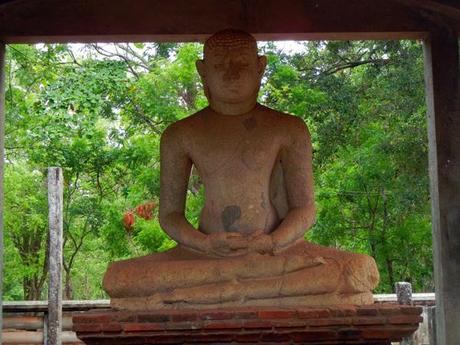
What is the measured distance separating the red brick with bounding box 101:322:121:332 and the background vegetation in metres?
6.51

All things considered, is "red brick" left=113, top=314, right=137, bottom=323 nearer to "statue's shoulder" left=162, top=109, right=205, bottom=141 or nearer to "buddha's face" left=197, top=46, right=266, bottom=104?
"statue's shoulder" left=162, top=109, right=205, bottom=141

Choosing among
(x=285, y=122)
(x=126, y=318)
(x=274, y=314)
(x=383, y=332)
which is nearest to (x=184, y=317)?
(x=126, y=318)

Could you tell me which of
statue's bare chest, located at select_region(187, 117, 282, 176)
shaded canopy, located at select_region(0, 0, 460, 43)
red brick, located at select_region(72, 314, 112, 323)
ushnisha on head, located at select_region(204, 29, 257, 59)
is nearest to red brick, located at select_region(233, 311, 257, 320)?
red brick, located at select_region(72, 314, 112, 323)

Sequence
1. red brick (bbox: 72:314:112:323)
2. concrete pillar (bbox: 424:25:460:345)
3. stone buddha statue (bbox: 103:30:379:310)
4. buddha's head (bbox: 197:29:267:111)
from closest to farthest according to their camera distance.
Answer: red brick (bbox: 72:314:112:323)
stone buddha statue (bbox: 103:30:379:310)
buddha's head (bbox: 197:29:267:111)
concrete pillar (bbox: 424:25:460:345)

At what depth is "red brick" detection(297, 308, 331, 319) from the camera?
528 cm

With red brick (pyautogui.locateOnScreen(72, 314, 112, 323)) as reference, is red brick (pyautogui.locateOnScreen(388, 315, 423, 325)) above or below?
below

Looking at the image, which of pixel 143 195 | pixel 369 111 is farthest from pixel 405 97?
pixel 143 195

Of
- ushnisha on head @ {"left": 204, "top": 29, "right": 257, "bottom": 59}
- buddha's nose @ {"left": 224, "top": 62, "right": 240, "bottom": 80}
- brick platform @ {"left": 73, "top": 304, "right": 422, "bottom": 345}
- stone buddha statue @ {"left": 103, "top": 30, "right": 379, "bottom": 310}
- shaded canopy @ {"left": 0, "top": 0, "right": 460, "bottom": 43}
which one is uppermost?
shaded canopy @ {"left": 0, "top": 0, "right": 460, "bottom": 43}

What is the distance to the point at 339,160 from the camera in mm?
13156

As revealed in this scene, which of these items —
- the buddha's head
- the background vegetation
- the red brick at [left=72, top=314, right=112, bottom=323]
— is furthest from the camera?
the background vegetation

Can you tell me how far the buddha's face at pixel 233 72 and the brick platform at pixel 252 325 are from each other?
1.56m

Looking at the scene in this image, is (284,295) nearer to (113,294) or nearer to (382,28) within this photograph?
(113,294)

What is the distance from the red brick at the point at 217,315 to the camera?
5258mm

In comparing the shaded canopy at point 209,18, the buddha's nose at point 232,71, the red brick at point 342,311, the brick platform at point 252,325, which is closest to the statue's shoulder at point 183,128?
the buddha's nose at point 232,71
